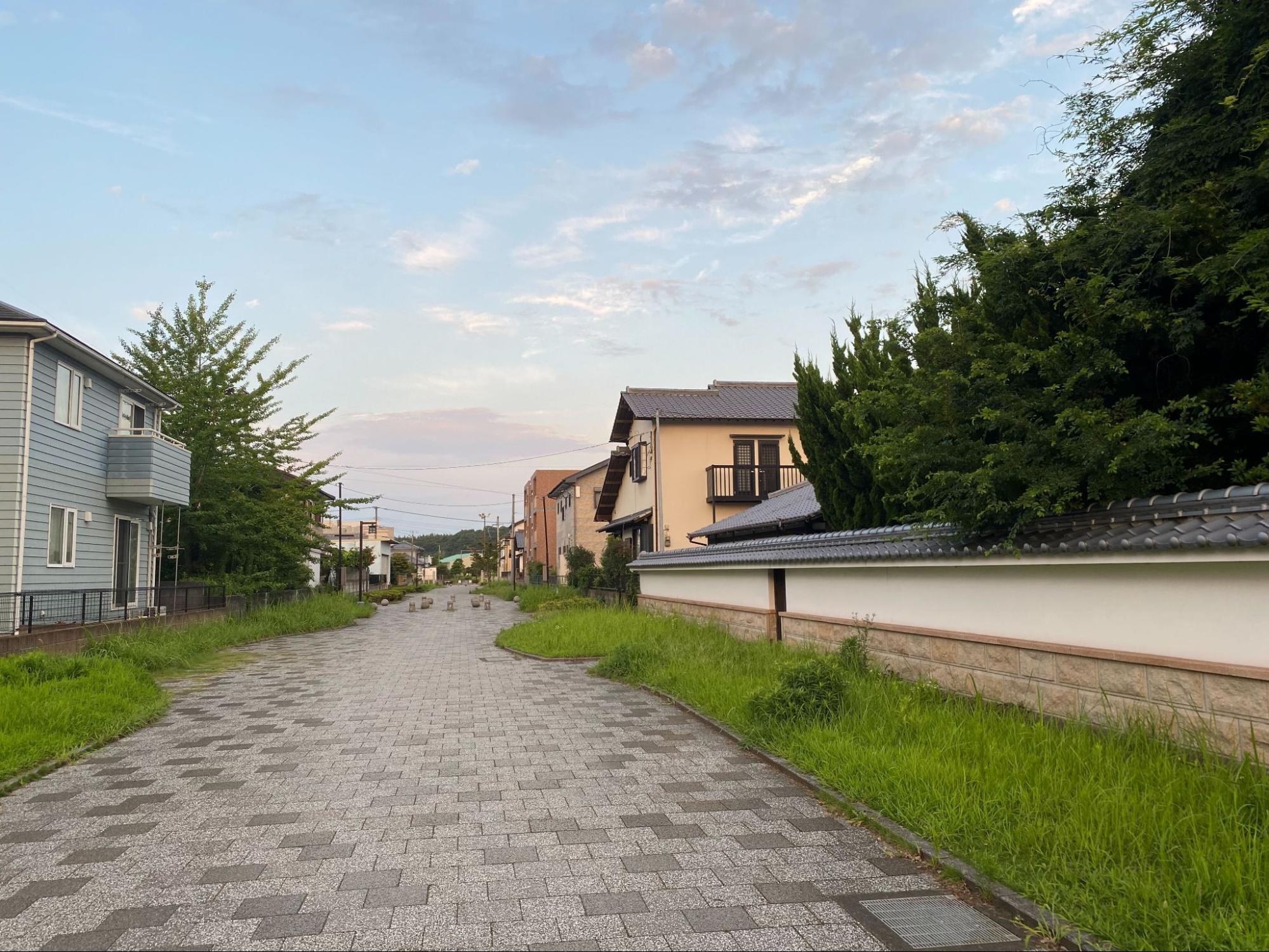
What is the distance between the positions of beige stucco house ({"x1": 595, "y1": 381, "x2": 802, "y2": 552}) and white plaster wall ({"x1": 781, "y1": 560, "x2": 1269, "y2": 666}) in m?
17.5

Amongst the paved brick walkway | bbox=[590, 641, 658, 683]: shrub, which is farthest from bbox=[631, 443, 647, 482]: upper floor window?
the paved brick walkway

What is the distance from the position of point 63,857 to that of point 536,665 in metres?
9.74

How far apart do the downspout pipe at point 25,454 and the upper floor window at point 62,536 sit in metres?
1.02

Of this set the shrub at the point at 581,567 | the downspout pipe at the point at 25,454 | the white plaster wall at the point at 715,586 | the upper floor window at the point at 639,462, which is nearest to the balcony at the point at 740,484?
the upper floor window at the point at 639,462

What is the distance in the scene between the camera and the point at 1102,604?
19.2ft

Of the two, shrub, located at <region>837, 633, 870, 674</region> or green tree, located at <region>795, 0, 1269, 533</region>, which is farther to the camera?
shrub, located at <region>837, 633, 870, 674</region>

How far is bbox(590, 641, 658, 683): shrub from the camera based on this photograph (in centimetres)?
1166

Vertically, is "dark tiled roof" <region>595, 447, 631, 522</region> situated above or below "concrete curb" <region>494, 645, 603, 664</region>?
above

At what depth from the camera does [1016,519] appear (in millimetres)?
6391

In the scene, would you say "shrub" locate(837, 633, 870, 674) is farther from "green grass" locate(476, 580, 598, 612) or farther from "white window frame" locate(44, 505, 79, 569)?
"green grass" locate(476, 580, 598, 612)

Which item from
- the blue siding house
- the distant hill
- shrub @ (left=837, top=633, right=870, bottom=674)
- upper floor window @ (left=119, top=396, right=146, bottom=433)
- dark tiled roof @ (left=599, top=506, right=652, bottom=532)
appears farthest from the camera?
the distant hill

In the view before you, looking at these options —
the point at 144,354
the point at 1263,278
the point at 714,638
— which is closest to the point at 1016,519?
the point at 1263,278

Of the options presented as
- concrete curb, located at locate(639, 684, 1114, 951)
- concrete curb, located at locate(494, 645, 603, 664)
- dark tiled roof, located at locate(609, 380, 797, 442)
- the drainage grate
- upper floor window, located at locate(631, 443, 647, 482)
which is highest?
dark tiled roof, located at locate(609, 380, 797, 442)

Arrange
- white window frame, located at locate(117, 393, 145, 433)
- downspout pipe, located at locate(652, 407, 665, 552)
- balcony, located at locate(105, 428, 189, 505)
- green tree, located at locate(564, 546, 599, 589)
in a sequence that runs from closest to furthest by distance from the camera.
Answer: balcony, located at locate(105, 428, 189, 505), white window frame, located at locate(117, 393, 145, 433), downspout pipe, located at locate(652, 407, 665, 552), green tree, located at locate(564, 546, 599, 589)
